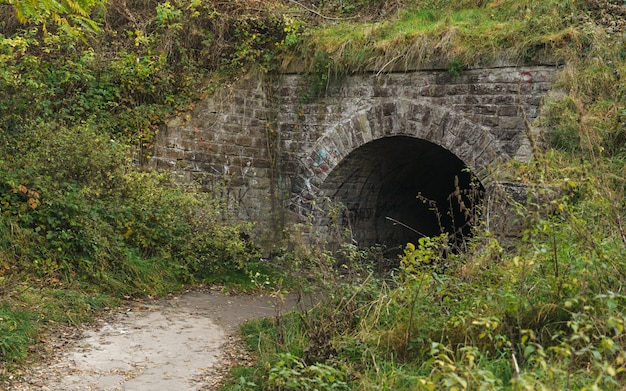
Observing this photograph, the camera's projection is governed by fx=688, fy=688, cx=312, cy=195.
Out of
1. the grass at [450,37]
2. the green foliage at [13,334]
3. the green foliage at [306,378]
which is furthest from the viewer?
the grass at [450,37]

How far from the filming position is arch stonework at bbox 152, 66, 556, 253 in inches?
340

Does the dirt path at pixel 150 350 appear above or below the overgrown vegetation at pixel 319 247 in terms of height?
below

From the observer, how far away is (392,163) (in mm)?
10766

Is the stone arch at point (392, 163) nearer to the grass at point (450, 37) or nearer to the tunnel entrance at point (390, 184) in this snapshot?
the tunnel entrance at point (390, 184)

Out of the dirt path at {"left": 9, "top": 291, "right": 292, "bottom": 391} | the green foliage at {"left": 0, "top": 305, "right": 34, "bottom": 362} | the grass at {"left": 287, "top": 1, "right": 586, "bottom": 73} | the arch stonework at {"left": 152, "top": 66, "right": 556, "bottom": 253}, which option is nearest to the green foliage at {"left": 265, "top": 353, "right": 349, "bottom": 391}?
the dirt path at {"left": 9, "top": 291, "right": 292, "bottom": 391}

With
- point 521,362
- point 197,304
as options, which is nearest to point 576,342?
point 521,362

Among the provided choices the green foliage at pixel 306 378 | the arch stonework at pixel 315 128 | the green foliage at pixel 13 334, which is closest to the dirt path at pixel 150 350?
the green foliage at pixel 13 334

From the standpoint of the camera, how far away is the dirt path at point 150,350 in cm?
520

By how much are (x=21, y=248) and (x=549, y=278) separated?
5320 mm

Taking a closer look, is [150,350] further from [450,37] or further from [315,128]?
[450,37]

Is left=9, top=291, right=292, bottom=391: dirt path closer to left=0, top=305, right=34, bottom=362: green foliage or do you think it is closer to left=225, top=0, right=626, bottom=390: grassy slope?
left=0, top=305, right=34, bottom=362: green foliage

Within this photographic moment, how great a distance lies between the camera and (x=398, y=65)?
944 cm

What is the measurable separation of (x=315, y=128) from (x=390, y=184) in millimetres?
1676

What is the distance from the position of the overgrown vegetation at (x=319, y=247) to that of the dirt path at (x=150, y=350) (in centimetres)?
31
